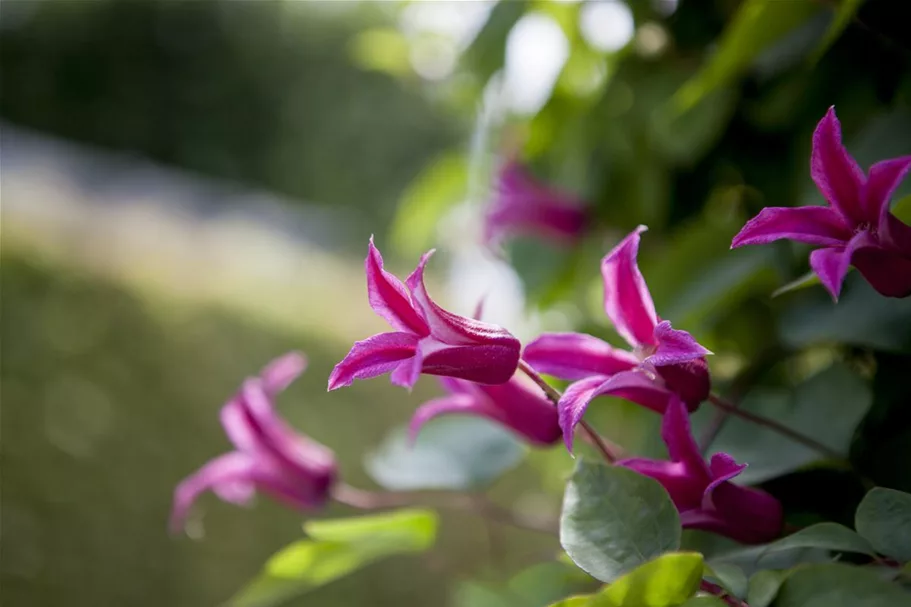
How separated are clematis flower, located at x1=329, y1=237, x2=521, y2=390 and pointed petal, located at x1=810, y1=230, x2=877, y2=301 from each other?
0.38ft

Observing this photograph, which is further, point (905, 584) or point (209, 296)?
point (209, 296)

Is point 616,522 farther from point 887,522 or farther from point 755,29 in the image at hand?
point 755,29

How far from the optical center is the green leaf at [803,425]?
1.25 feet

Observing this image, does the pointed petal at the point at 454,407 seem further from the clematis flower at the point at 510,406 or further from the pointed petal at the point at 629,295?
the pointed petal at the point at 629,295

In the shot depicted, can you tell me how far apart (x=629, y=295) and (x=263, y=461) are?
295mm

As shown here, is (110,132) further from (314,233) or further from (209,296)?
(209,296)

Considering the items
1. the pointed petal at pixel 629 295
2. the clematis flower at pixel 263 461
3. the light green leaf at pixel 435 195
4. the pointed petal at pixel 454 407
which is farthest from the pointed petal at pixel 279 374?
Answer: the light green leaf at pixel 435 195

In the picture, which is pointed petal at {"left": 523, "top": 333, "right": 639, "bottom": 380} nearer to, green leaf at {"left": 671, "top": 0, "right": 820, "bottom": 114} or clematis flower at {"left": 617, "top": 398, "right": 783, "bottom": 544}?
clematis flower at {"left": 617, "top": 398, "right": 783, "bottom": 544}

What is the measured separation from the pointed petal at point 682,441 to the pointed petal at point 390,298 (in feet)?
0.34

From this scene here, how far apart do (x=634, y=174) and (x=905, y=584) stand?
48 centimetres

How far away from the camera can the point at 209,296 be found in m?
1.71

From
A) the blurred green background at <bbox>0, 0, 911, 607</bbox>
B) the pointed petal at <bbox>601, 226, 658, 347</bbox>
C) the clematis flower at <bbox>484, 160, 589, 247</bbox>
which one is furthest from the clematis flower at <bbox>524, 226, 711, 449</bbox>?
the clematis flower at <bbox>484, 160, 589, 247</bbox>

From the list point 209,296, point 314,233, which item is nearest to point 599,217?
point 209,296

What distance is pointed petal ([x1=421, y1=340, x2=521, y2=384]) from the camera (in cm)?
30
